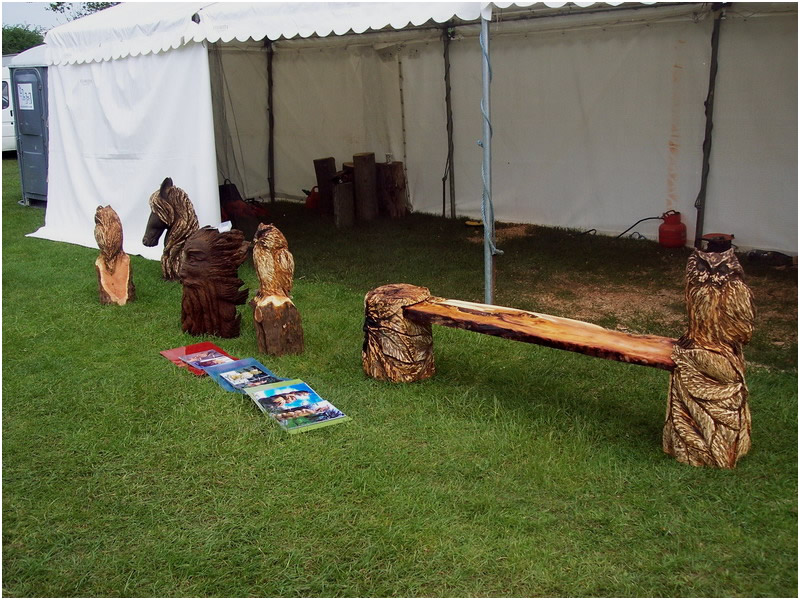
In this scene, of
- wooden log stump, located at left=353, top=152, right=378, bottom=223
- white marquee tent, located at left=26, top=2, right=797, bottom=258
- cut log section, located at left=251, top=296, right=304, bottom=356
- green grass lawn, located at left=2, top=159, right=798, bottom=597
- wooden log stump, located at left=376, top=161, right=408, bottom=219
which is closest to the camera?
green grass lawn, located at left=2, top=159, right=798, bottom=597

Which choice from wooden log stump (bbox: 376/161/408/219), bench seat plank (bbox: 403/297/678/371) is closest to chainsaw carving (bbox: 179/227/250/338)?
bench seat plank (bbox: 403/297/678/371)

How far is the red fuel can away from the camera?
7.47 metres

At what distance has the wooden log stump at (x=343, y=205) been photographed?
9.26 m

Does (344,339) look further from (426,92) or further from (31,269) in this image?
(426,92)

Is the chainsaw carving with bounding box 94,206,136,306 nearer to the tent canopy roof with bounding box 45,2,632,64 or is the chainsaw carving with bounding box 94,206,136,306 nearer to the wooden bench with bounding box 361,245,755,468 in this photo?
the tent canopy roof with bounding box 45,2,632,64

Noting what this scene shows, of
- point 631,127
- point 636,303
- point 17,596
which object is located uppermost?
point 631,127

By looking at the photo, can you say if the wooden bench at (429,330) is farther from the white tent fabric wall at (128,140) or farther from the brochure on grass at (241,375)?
the white tent fabric wall at (128,140)

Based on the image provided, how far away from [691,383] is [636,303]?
2720mm

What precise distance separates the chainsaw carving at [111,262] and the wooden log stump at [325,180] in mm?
4071

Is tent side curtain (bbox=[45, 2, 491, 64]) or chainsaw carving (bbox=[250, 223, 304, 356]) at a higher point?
tent side curtain (bbox=[45, 2, 491, 64])

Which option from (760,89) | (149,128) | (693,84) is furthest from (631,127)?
(149,128)

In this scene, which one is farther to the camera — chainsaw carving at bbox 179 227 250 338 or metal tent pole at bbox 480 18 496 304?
chainsaw carving at bbox 179 227 250 338

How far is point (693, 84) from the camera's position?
23.5ft

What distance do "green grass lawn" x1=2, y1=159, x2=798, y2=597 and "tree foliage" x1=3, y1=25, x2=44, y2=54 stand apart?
20892mm
